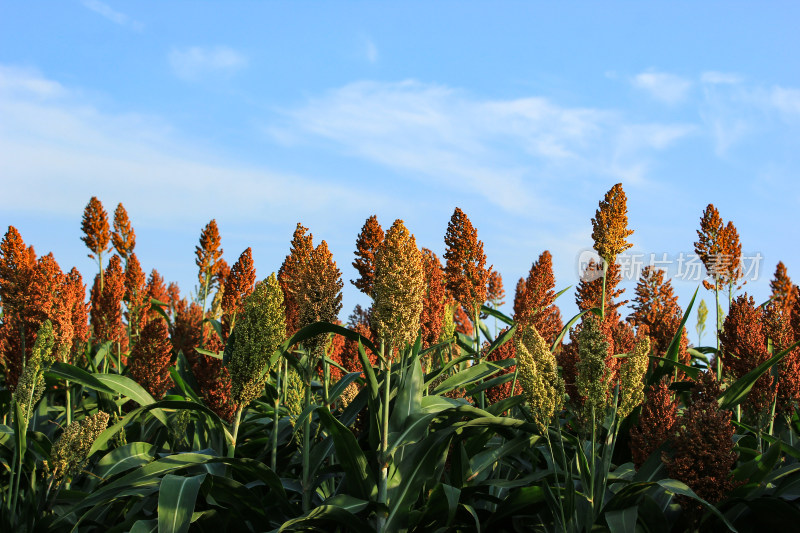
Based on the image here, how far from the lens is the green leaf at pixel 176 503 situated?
10.8 feet

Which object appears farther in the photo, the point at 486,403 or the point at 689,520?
the point at 486,403

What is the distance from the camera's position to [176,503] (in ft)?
11.0

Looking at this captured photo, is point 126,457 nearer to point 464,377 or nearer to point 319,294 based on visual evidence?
point 319,294

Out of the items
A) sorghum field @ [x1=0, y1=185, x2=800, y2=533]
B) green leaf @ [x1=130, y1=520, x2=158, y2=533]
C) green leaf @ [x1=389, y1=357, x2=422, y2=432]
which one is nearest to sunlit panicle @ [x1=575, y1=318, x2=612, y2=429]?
sorghum field @ [x1=0, y1=185, x2=800, y2=533]

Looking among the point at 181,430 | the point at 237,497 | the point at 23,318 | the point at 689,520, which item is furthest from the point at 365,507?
the point at 23,318

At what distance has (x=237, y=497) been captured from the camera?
153 inches

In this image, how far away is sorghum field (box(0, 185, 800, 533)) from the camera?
3248 mm

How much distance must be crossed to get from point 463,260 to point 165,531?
2.73m

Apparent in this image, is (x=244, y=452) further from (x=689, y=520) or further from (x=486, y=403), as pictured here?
(x=689, y=520)

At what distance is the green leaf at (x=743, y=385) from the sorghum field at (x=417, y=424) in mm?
17

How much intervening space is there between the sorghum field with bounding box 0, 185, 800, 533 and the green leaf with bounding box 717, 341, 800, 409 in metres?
0.02

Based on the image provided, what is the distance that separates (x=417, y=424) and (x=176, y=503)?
4.07 feet

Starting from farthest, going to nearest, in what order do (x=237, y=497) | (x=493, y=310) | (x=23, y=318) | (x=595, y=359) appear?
(x=493, y=310) → (x=23, y=318) → (x=237, y=497) → (x=595, y=359)

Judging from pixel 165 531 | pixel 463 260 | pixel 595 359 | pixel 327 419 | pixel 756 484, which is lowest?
pixel 165 531
